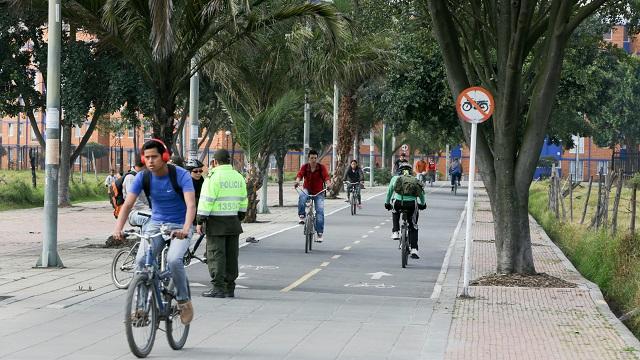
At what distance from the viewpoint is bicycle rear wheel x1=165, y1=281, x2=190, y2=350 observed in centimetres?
968

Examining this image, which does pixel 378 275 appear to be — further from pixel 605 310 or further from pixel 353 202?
pixel 353 202

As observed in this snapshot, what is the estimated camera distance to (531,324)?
1212cm

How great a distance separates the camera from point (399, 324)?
1191cm

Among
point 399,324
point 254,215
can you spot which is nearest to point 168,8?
point 399,324

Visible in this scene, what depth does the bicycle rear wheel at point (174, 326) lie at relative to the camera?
968 cm

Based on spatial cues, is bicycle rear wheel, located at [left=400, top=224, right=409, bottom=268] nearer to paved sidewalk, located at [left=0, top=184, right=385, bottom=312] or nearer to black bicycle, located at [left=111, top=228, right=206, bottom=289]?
paved sidewalk, located at [left=0, top=184, right=385, bottom=312]

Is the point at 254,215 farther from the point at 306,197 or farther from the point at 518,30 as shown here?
the point at 518,30

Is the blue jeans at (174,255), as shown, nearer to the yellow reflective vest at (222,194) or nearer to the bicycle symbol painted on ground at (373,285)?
the yellow reflective vest at (222,194)

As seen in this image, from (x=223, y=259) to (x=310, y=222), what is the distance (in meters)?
8.15

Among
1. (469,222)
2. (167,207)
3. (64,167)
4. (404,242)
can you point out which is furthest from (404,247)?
(64,167)

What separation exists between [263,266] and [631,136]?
83.1 meters

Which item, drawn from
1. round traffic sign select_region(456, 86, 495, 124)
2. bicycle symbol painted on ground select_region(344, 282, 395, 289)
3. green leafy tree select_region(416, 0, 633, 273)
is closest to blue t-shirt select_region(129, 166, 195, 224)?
round traffic sign select_region(456, 86, 495, 124)

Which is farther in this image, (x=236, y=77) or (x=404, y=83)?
(x=404, y=83)

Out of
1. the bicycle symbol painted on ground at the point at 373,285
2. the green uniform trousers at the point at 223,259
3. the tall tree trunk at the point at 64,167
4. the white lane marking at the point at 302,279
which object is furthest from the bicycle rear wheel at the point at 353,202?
the green uniform trousers at the point at 223,259
